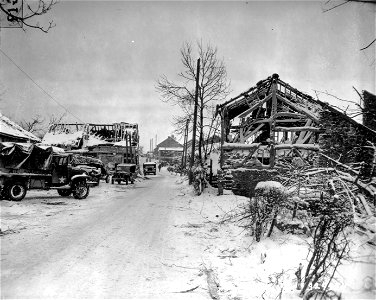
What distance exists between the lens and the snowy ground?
3973 mm

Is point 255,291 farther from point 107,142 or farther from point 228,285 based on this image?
point 107,142

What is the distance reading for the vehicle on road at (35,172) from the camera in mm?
11750

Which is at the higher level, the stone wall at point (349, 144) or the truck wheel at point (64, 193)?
the stone wall at point (349, 144)

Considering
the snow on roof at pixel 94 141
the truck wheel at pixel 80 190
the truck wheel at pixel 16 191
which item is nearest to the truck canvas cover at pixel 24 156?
the truck wheel at pixel 16 191

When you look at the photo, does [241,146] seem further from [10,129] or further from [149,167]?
[149,167]

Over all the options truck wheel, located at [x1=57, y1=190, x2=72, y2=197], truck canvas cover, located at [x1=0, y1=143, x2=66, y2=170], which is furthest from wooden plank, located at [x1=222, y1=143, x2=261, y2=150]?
truck wheel, located at [x1=57, y1=190, x2=72, y2=197]

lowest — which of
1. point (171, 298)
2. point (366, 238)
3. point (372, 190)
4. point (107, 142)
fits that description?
point (171, 298)

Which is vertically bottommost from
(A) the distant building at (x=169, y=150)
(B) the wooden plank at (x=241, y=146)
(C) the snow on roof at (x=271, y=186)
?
(C) the snow on roof at (x=271, y=186)

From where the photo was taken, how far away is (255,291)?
4.15 metres

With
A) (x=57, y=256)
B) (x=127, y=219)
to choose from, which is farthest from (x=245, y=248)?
(x=127, y=219)

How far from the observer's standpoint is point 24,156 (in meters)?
12.4

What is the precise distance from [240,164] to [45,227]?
317 inches

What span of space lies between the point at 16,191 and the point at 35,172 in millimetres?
1193

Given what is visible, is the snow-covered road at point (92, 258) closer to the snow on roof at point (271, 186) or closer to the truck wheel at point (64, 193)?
the snow on roof at point (271, 186)
